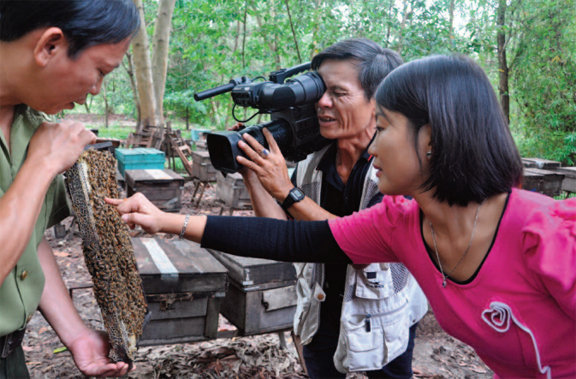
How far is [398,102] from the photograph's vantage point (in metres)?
1.47

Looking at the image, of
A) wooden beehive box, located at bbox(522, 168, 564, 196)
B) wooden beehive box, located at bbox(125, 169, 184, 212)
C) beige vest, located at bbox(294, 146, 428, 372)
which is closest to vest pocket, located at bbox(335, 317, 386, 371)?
beige vest, located at bbox(294, 146, 428, 372)

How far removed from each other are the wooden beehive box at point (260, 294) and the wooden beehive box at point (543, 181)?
523 cm

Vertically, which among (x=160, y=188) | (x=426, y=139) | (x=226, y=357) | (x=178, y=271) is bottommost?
(x=226, y=357)

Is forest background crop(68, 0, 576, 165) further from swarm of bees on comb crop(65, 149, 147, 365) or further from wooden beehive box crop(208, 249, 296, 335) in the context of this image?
swarm of bees on comb crop(65, 149, 147, 365)

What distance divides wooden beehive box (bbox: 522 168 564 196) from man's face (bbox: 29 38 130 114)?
→ 22.5 ft

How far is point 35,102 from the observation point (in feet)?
4.37

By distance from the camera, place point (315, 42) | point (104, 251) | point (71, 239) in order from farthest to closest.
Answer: point (315, 42) < point (71, 239) < point (104, 251)

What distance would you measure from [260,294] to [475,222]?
1.86 meters

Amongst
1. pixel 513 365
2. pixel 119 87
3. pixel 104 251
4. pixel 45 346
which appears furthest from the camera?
pixel 119 87

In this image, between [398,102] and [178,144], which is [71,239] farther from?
[398,102]

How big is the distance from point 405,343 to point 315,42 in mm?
7522

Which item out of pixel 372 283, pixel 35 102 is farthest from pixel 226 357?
pixel 35 102

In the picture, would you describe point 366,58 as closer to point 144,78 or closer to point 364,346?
point 364,346

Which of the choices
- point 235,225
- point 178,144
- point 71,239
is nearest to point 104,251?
point 235,225
